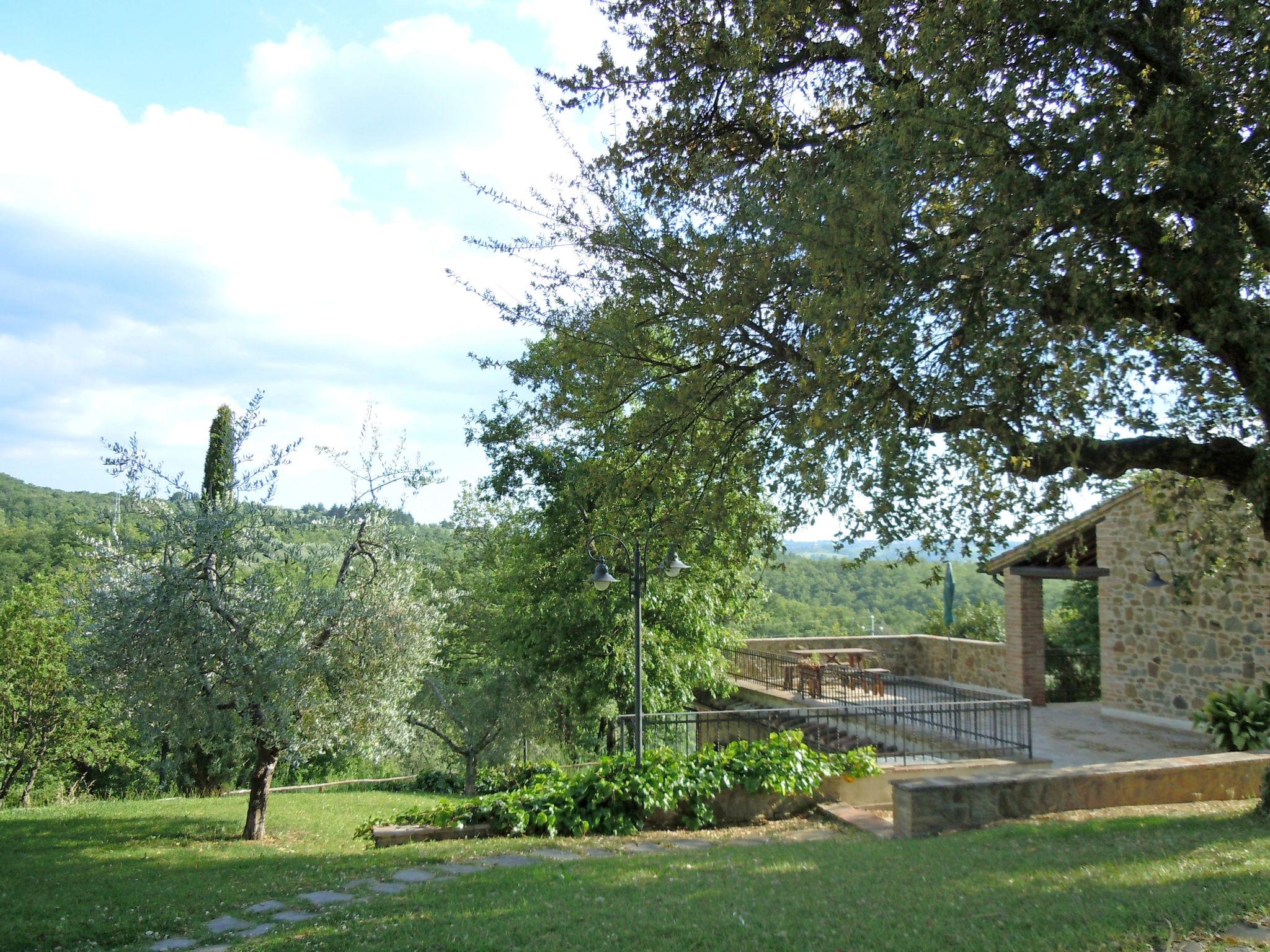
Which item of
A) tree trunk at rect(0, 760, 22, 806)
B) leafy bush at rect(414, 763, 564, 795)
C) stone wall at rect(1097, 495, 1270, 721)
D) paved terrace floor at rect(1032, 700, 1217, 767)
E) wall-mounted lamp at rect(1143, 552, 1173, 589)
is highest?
wall-mounted lamp at rect(1143, 552, 1173, 589)

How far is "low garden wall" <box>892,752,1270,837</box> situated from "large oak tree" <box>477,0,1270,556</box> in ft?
12.0

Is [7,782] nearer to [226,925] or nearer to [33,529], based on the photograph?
[226,925]

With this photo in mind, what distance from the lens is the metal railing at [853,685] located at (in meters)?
16.7

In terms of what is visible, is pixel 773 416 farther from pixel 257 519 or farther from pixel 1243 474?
pixel 257 519

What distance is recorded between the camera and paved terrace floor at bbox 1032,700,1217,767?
1198 cm

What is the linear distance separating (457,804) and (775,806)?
3.87 metres

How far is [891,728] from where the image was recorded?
46.6ft

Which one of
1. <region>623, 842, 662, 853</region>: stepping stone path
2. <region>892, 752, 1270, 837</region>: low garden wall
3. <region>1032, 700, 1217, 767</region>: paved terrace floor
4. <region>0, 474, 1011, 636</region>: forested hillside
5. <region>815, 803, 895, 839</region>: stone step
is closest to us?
<region>623, 842, 662, 853</region>: stepping stone path

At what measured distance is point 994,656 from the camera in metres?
18.3

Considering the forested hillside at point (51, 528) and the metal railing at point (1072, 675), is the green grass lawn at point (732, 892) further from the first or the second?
the metal railing at point (1072, 675)

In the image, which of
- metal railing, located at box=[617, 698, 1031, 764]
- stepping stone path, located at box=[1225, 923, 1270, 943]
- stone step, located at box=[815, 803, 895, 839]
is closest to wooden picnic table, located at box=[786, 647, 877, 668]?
metal railing, located at box=[617, 698, 1031, 764]

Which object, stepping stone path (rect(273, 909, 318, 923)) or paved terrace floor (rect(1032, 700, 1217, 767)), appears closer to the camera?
stepping stone path (rect(273, 909, 318, 923))

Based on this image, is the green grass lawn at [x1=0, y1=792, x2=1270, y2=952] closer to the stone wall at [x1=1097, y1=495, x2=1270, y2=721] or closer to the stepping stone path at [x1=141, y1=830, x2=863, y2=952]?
the stepping stone path at [x1=141, y1=830, x2=863, y2=952]

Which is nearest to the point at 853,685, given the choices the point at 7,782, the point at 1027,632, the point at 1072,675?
the point at 1027,632
